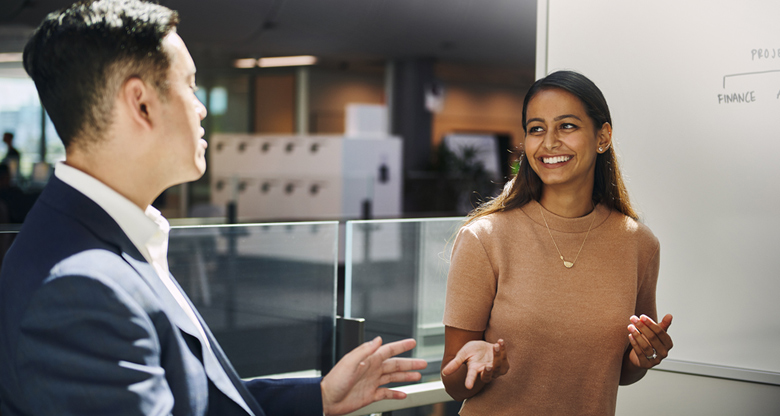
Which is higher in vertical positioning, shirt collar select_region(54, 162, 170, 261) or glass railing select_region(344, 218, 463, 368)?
shirt collar select_region(54, 162, 170, 261)

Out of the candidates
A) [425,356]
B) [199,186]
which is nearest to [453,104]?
[199,186]

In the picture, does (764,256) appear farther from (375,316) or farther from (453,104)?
(453,104)

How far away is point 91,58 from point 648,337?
49.9 inches

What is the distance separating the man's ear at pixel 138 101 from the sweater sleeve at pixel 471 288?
0.89 m

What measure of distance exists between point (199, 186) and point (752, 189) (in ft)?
46.6

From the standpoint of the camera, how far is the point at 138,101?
3.10 ft

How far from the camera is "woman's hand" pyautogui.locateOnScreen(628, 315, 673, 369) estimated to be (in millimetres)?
1524

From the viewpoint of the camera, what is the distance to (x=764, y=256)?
6.97 ft

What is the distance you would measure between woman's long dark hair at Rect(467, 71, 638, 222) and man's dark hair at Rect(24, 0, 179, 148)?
1.05 meters

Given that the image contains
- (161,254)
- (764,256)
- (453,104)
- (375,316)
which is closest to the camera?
(161,254)

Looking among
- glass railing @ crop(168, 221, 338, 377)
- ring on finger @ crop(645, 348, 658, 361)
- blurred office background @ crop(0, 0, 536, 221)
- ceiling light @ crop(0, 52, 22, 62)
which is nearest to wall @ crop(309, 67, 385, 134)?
blurred office background @ crop(0, 0, 536, 221)

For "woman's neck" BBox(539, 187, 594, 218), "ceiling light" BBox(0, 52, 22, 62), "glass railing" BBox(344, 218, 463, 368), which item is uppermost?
"ceiling light" BBox(0, 52, 22, 62)

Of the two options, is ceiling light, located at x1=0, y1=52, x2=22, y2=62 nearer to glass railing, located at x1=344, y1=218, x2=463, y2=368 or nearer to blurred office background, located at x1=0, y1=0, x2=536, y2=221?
blurred office background, located at x1=0, y1=0, x2=536, y2=221

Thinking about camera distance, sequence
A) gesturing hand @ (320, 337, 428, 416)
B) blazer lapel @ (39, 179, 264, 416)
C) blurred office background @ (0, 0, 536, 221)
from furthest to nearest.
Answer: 1. blurred office background @ (0, 0, 536, 221)
2. gesturing hand @ (320, 337, 428, 416)
3. blazer lapel @ (39, 179, 264, 416)
